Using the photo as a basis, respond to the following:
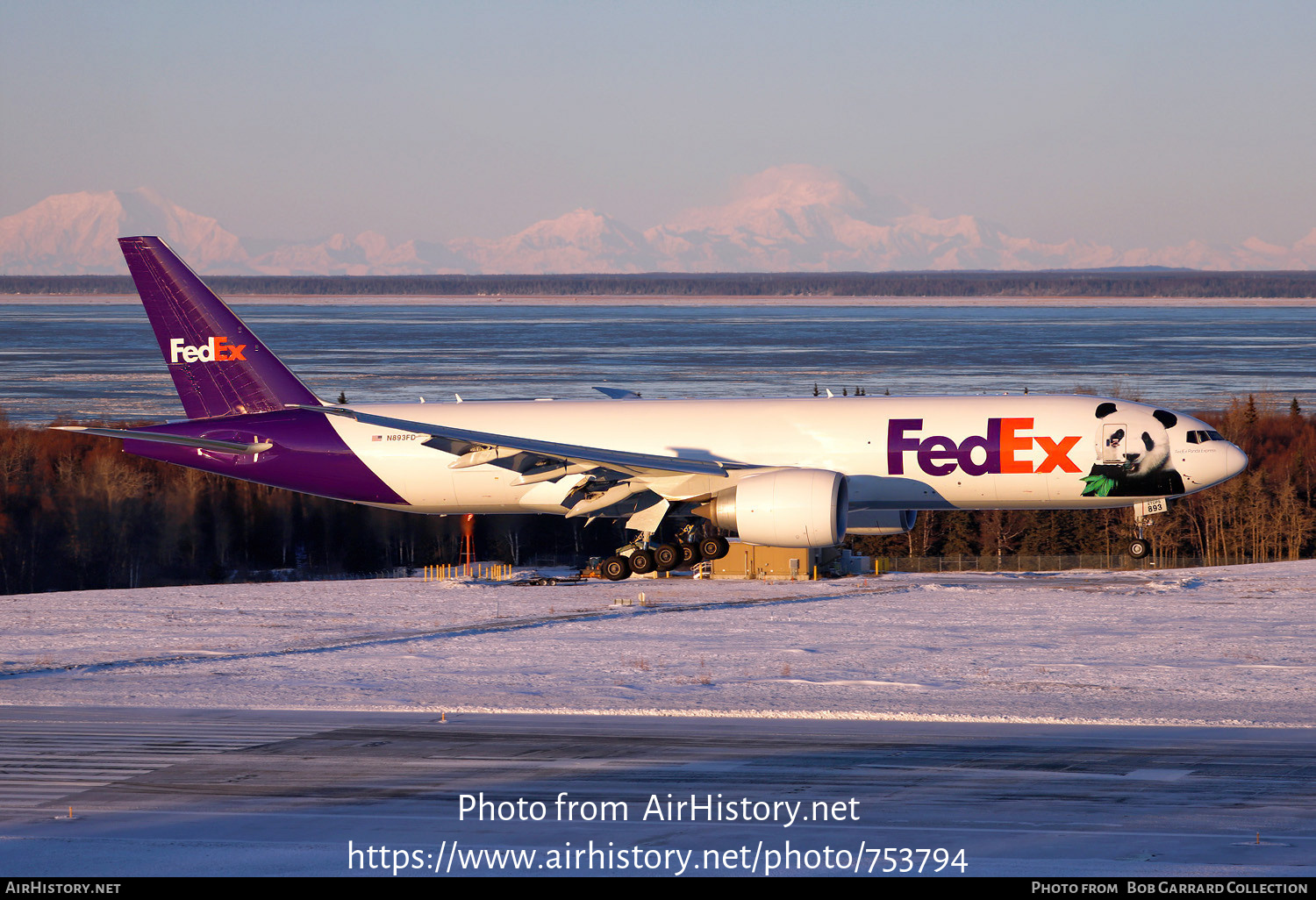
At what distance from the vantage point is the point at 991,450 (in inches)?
1506

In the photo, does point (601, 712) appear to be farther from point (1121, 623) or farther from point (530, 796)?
point (1121, 623)

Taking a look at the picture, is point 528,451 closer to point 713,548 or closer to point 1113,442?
point 713,548

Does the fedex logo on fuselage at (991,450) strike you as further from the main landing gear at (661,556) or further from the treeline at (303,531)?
the treeline at (303,531)

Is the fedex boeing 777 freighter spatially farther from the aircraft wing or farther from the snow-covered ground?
the snow-covered ground

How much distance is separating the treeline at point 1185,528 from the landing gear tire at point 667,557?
4482 cm

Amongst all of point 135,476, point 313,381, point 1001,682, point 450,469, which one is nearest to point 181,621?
point 450,469

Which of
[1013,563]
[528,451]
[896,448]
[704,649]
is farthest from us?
[1013,563]

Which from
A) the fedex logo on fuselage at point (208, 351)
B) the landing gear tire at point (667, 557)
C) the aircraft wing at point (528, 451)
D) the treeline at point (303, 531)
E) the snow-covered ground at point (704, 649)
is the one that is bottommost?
the treeline at point (303, 531)

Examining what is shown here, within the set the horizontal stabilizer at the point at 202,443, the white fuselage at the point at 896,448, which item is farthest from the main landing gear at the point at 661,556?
the horizontal stabilizer at the point at 202,443

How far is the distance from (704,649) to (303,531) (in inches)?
2366

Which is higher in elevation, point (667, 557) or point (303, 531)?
point (667, 557)

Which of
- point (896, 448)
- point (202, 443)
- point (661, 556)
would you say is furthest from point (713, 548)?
point (202, 443)

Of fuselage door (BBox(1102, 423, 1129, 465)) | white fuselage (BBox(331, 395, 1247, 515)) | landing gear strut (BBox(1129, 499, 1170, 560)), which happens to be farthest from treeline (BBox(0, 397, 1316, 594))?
fuselage door (BBox(1102, 423, 1129, 465))

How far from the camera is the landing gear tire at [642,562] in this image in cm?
4119
